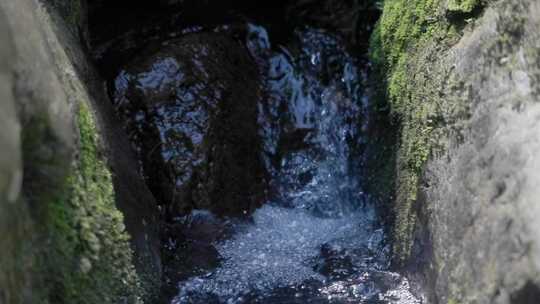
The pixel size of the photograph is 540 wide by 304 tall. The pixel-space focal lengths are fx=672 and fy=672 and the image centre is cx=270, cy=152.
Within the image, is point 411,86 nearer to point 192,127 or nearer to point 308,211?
point 308,211

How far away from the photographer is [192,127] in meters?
4.59

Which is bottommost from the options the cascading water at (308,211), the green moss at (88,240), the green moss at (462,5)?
the cascading water at (308,211)

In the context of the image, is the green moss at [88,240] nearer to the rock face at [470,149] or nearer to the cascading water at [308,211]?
the cascading water at [308,211]

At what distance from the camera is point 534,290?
2.14 m

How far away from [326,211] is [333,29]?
1.76 metres

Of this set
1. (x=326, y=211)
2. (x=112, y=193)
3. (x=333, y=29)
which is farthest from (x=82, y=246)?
(x=333, y=29)

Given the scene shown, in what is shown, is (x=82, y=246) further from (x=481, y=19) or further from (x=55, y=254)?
(x=481, y=19)

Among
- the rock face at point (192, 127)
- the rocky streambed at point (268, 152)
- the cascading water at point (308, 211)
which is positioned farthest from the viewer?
the rock face at point (192, 127)

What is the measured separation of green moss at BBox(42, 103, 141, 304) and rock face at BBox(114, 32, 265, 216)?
1315mm

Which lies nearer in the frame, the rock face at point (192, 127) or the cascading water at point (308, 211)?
the cascading water at point (308, 211)

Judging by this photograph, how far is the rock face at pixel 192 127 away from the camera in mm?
4426

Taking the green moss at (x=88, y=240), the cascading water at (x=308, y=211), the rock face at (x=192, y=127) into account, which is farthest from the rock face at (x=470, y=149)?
the green moss at (x=88, y=240)

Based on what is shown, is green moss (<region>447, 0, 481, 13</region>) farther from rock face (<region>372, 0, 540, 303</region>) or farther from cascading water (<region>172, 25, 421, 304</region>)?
cascading water (<region>172, 25, 421, 304</region>)

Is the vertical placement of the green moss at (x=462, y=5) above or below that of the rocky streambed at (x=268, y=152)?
above
